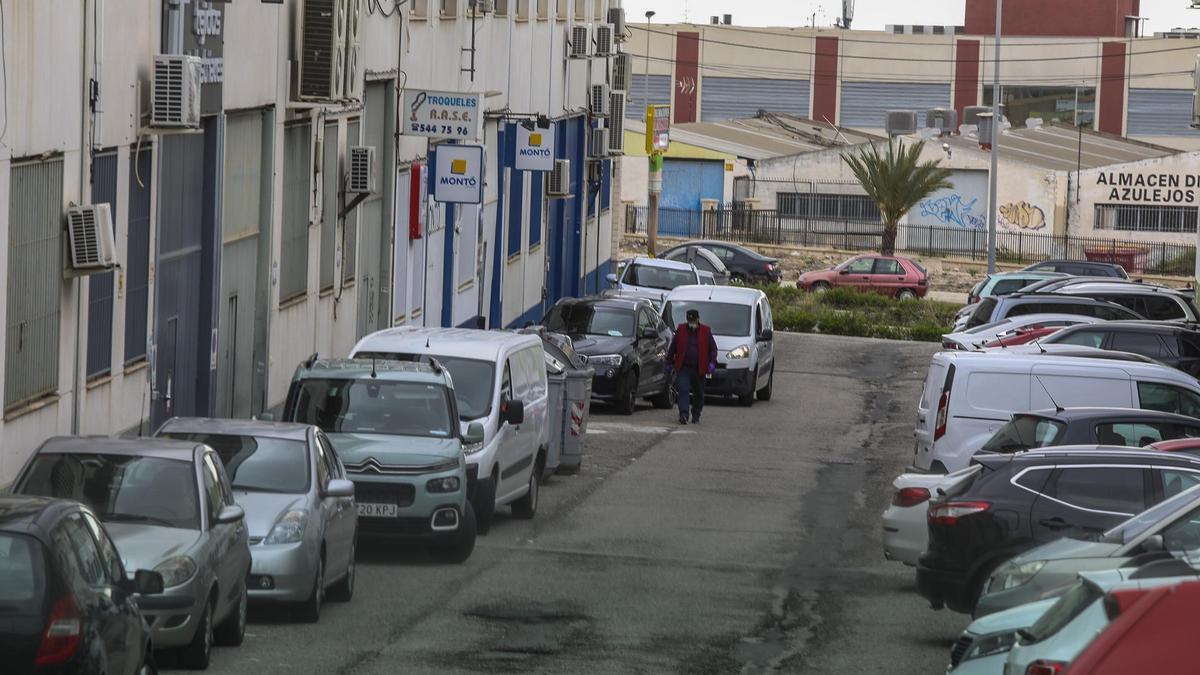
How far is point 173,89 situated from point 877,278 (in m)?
38.5

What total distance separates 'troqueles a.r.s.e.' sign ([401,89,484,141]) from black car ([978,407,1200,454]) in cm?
1233

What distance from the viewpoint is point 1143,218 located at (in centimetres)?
7350

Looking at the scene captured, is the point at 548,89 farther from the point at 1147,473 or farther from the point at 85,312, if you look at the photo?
the point at 1147,473

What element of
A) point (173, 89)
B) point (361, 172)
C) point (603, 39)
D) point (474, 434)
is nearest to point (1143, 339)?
point (361, 172)

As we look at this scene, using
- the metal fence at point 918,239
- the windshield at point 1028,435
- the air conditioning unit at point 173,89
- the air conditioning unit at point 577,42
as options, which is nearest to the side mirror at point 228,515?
the air conditioning unit at point 173,89

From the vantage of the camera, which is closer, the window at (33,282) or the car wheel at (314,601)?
the car wheel at (314,601)

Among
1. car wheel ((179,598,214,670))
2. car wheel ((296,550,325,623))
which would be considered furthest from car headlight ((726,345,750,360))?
car wheel ((179,598,214,670))

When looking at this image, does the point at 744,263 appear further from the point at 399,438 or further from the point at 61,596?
the point at 61,596

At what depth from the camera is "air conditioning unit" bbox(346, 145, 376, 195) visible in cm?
2564

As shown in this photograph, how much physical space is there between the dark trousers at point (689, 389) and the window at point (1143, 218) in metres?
47.2

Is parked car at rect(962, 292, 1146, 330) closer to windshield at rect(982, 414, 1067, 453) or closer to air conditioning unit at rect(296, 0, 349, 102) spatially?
air conditioning unit at rect(296, 0, 349, 102)

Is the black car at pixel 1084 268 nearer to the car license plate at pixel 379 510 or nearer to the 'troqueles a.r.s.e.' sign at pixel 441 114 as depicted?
the 'troqueles a.r.s.e.' sign at pixel 441 114

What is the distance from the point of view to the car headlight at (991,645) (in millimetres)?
9188

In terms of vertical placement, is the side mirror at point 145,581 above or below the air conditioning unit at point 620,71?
below
